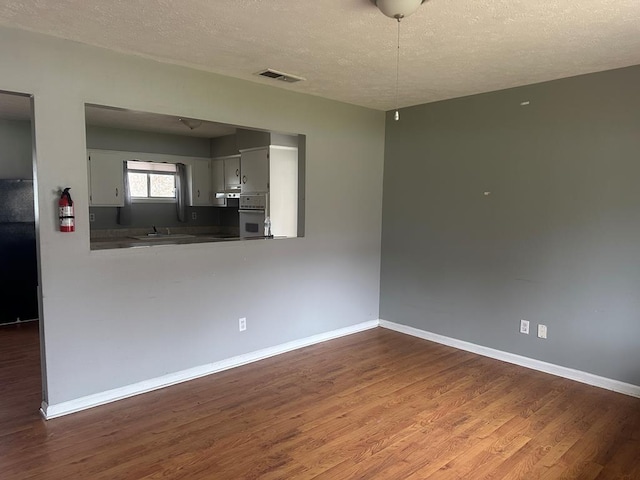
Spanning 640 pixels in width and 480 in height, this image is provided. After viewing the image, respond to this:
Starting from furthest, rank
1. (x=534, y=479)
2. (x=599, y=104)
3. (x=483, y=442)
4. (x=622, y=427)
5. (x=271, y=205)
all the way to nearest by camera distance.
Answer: (x=271, y=205) → (x=599, y=104) → (x=622, y=427) → (x=483, y=442) → (x=534, y=479)

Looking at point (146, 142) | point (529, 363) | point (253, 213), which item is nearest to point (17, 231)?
point (146, 142)

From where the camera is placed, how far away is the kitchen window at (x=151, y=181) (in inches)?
238

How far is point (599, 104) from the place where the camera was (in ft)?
10.9

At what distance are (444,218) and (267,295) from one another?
1.93 metres

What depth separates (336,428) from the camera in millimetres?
2764

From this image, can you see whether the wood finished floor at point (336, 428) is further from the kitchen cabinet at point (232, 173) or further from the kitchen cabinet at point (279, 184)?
the kitchen cabinet at point (232, 173)

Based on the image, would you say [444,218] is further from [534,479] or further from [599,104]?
[534,479]

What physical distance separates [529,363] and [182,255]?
3115 millimetres

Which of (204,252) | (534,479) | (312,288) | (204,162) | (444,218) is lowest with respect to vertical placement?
(534,479)

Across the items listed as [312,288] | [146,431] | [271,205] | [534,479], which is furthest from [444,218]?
[146,431]

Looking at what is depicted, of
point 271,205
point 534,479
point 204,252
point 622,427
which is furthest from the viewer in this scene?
point 271,205

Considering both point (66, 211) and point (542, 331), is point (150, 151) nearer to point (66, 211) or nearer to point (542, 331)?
point (66, 211)

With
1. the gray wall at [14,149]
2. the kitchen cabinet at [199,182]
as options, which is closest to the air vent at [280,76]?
the kitchen cabinet at [199,182]

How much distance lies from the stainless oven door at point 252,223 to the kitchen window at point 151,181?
1.67m
